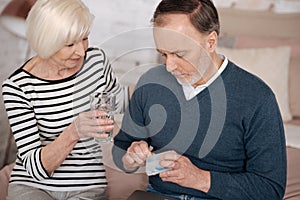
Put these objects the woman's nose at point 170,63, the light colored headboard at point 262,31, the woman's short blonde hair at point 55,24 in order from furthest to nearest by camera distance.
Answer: the light colored headboard at point 262,31, the woman's short blonde hair at point 55,24, the woman's nose at point 170,63

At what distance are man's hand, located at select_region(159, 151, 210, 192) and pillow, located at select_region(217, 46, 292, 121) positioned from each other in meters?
1.18

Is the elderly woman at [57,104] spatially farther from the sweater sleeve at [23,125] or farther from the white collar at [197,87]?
the white collar at [197,87]

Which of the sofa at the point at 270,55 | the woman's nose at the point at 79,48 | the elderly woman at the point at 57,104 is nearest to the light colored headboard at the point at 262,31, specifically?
the sofa at the point at 270,55

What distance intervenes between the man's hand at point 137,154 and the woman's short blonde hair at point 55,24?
1.15ft

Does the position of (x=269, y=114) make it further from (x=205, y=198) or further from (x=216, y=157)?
(x=205, y=198)

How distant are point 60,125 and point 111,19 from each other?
5.26 ft

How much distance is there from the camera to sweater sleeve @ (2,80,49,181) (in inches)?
60.4

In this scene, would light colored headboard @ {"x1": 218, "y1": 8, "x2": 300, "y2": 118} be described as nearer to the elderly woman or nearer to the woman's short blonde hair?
the elderly woman

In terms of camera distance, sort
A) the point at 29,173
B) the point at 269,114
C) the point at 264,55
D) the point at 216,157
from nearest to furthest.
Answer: the point at 269,114
the point at 216,157
the point at 29,173
the point at 264,55

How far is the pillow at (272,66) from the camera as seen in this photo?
97.0 inches

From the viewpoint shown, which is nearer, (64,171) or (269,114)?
(269,114)

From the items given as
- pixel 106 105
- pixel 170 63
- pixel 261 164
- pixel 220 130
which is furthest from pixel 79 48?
pixel 261 164

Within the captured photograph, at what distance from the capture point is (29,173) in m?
1.55

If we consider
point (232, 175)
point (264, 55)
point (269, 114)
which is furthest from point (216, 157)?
point (264, 55)
